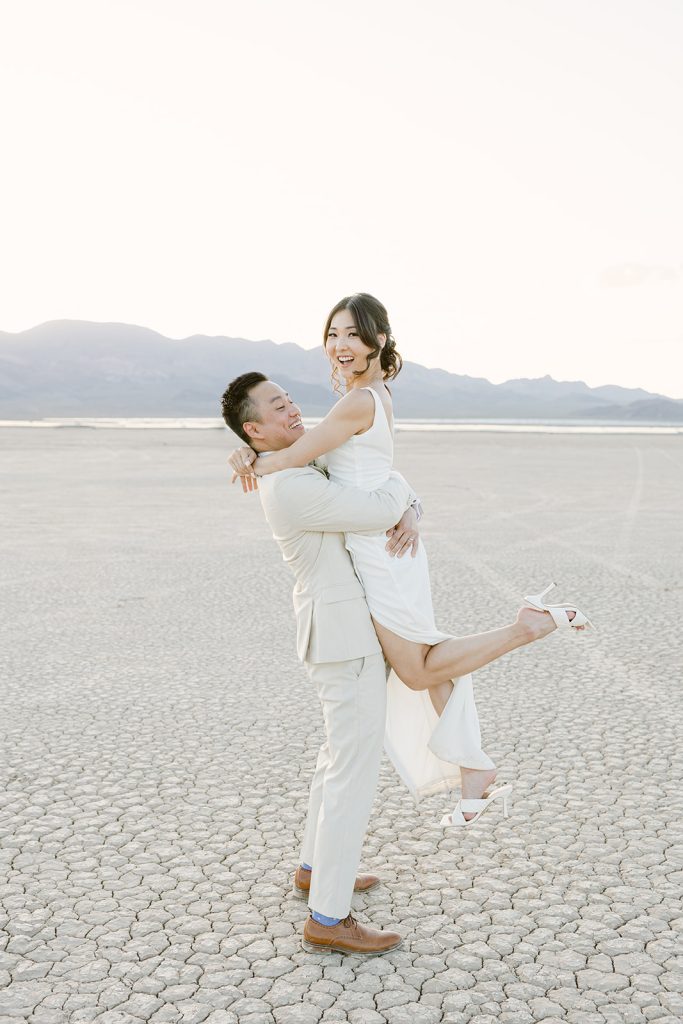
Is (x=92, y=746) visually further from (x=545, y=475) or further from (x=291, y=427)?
(x=545, y=475)

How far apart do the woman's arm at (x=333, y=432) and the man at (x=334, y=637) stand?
0.14 feet

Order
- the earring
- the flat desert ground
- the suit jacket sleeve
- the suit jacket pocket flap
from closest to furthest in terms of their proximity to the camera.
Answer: the flat desert ground < the suit jacket sleeve < the suit jacket pocket flap < the earring

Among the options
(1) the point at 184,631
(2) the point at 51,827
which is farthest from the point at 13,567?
(2) the point at 51,827

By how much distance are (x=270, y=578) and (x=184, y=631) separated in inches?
78.1

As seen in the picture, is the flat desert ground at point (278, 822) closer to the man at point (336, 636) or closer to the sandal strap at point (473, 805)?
the man at point (336, 636)

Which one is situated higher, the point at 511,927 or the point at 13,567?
the point at 511,927

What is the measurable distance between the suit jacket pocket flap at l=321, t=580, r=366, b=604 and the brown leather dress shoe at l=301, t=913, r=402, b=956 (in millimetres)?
945

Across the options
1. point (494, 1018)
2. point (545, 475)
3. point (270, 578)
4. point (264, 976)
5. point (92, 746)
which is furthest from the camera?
point (545, 475)

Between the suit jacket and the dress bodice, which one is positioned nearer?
the suit jacket

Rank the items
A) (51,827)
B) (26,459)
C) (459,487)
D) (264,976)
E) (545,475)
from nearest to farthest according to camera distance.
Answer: (264,976) → (51,827) → (459,487) → (545,475) → (26,459)

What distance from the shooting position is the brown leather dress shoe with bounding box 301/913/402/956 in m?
2.96

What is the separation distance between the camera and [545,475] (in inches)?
845

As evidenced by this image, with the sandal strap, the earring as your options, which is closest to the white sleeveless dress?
the sandal strap

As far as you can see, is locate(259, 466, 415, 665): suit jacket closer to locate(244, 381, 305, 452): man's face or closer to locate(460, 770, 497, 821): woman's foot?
locate(244, 381, 305, 452): man's face
